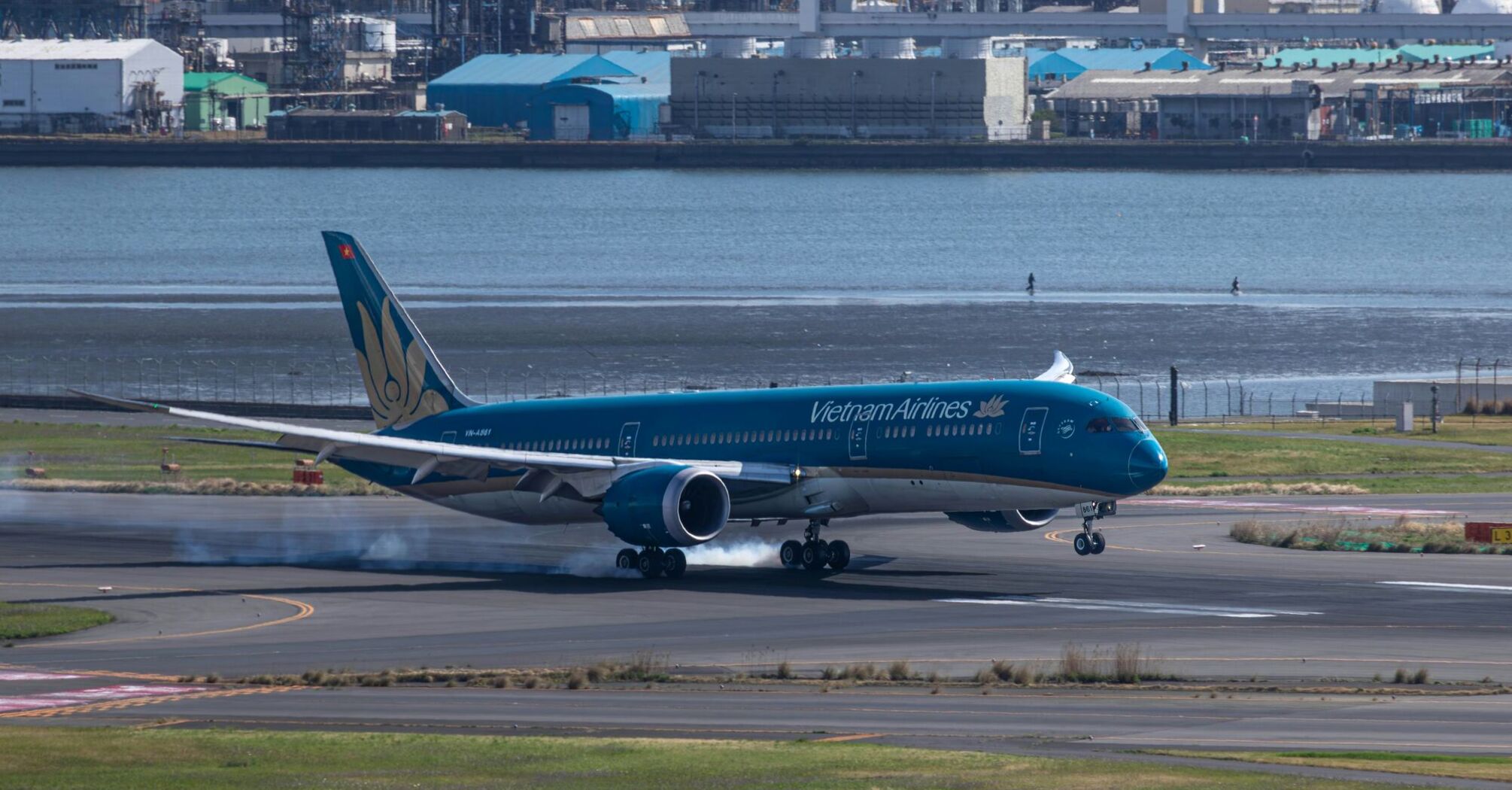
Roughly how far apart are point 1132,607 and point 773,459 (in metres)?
12.1

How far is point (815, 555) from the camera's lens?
6025cm

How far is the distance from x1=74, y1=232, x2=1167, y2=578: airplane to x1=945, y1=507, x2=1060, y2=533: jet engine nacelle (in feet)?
0.18

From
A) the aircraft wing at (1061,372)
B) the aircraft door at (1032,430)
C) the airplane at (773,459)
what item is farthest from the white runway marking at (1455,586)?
the aircraft wing at (1061,372)

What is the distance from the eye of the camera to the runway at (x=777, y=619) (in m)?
38.2

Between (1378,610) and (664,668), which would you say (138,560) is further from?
(1378,610)

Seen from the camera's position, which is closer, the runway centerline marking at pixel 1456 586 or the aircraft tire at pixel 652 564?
the runway centerline marking at pixel 1456 586

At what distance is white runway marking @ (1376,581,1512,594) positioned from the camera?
53781mm

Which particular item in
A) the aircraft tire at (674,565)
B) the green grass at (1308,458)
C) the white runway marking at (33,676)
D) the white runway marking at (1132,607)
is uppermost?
the white runway marking at (1132,607)

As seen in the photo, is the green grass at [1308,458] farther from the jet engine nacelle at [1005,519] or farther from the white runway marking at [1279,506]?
the jet engine nacelle at [1005,519]

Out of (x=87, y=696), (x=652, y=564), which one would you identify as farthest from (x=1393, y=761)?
(x=652, y=564)

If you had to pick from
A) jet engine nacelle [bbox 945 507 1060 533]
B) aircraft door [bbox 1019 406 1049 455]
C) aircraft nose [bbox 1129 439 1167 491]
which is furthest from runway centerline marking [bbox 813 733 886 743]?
jet engine nacelle [bbox 945 507 1060 533]

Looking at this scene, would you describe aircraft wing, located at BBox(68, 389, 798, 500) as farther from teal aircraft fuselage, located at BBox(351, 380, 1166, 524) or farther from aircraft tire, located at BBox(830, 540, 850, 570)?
aircraft tire, located at BBox(830, 540, 850, 570)

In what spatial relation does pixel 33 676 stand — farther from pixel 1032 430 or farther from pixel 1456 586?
pixel 1456 586

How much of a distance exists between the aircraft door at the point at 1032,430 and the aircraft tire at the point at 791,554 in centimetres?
835
